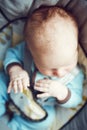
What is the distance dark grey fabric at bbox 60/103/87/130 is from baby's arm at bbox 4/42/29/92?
172mm

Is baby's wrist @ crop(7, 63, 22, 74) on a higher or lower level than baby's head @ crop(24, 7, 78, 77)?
lower

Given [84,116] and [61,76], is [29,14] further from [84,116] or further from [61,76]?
[84,116]

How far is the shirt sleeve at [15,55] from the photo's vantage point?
116 centimetres

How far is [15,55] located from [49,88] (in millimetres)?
165

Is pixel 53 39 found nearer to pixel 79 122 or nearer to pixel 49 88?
pixel 49 88

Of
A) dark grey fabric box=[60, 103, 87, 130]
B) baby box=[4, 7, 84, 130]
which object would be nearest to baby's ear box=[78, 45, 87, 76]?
baby box=[4, 7, 84, 130]

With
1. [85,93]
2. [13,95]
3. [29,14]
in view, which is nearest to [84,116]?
[85,93]

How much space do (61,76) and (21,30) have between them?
18 centimetres

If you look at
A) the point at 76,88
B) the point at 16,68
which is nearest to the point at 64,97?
the point at 76,88

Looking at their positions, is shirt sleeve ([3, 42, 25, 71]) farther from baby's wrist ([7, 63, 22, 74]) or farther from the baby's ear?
the baby's ear

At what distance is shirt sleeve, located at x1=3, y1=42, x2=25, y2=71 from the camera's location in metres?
1.16

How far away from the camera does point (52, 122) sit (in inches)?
44.9

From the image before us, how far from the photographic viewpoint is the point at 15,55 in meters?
1.17

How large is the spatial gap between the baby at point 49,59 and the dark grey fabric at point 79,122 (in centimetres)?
4
